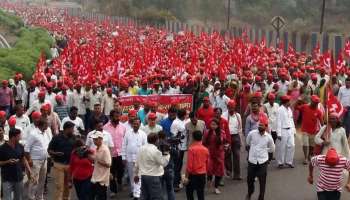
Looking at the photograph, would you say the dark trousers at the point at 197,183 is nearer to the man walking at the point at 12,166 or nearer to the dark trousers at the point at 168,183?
the dark trousers at the point at 168,183

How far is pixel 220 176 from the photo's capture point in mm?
11570

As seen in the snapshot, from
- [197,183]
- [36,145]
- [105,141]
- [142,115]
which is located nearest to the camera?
[197,183]

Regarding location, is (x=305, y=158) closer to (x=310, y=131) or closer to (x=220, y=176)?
(x=310, y=131)

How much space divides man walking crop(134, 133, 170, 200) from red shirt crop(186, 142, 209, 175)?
0.53 m

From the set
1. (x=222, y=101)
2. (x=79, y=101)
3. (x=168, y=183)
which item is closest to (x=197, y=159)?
(x=168, y=183)

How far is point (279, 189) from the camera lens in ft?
38.7

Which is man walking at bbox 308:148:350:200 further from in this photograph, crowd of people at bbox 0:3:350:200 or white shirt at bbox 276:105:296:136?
white shirt at bbox 276:105:296:136

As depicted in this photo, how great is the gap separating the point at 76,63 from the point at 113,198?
10.3 metres

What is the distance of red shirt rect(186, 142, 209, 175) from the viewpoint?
9883 millimetres

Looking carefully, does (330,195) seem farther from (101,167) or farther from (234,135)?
(234,135)

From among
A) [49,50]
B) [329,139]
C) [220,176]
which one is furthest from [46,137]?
[49,50]

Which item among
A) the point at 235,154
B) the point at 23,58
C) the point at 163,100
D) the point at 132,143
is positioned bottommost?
the point at 235,154

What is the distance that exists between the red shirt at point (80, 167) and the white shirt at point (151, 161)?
76cm

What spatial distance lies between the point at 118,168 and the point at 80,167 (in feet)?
6.37
